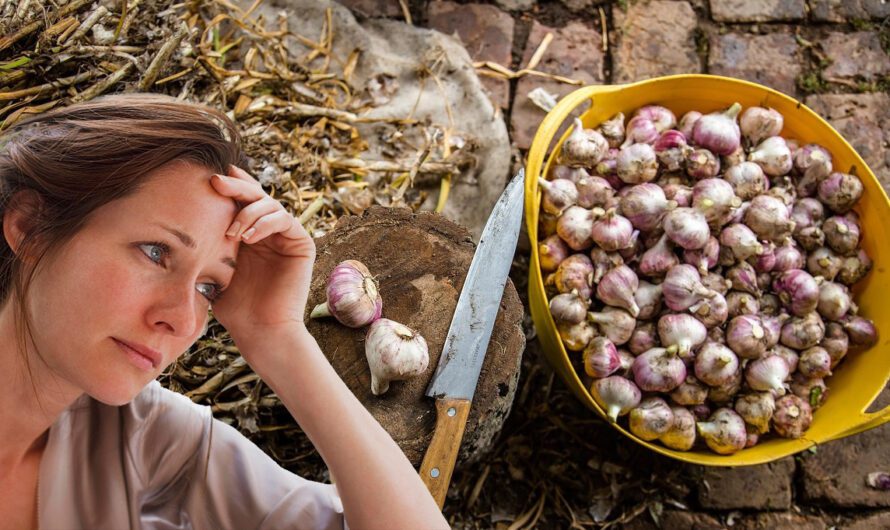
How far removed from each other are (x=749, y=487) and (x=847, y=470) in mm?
318

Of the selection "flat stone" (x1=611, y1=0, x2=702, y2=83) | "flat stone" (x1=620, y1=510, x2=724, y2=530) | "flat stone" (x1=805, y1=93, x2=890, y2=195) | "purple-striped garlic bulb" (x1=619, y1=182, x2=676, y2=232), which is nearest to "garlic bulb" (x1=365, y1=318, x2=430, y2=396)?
"purple-striped garlic bulb" (x1=619, y1=182, x2=676, y2=232)

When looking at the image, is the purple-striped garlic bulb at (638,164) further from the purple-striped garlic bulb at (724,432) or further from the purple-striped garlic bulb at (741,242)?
the purple-striped garlic bulb at (724,432)

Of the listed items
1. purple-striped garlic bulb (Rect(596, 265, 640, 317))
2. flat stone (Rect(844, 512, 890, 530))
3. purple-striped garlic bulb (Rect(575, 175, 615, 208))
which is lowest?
flat stone (Rect(844, 512, 890, 530))

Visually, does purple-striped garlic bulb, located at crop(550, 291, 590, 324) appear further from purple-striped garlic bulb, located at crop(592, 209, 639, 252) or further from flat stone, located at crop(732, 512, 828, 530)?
flat stone, located at crop(732, 512, 828, 530)

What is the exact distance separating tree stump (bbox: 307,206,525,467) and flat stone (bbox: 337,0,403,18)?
109 centimetres

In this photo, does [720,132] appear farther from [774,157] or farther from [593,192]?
[593,192]

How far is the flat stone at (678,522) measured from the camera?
2.37 metres

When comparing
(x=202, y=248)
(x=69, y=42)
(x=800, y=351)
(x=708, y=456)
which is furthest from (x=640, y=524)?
(x=69, y=42)

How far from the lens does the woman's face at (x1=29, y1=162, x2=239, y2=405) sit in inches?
47.0

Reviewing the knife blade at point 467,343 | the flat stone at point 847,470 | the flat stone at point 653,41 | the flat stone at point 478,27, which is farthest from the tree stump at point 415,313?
the flat stone at point 653,41

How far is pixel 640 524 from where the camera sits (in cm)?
238

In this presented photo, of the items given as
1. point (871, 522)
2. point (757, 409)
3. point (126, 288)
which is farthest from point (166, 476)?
point (871, 522)

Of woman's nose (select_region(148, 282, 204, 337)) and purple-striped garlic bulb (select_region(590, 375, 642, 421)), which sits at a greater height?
woman's nose (select_region(148, 282, 204, 337))

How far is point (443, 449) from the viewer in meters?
1.74
